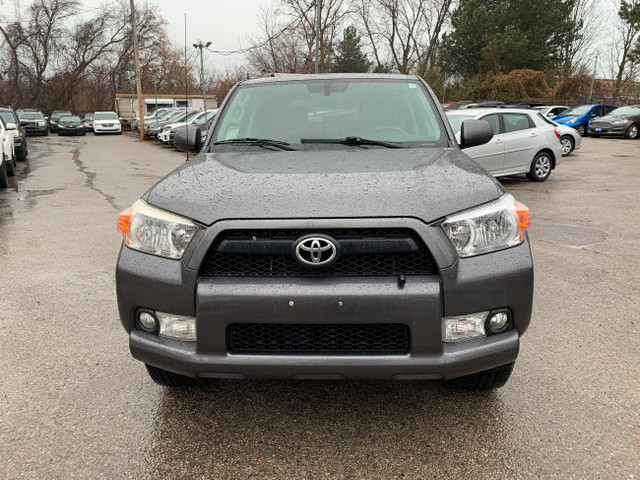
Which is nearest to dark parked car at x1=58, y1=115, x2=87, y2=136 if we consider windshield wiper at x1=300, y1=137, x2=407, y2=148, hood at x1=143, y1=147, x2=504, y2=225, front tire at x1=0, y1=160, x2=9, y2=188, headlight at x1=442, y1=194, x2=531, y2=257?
front tire at x1=0, y1=160, x2=9, y2=188

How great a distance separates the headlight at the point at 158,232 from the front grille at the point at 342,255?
0.54ft

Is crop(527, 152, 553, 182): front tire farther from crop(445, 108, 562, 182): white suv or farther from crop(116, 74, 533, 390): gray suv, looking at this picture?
crop(116, 74, 533, 390): gray suv

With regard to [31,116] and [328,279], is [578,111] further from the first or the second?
[31,116]

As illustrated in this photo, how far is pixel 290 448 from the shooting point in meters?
2.48

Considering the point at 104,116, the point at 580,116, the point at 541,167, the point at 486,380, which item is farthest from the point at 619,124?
the point at 104,116

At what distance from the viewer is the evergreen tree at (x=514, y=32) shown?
37438mm

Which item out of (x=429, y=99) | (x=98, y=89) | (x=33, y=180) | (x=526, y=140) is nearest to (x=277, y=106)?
(x=429, y=99)

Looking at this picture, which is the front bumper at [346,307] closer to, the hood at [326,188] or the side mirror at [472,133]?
the hood at [326,188]

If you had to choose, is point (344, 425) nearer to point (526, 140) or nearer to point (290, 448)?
point (290, 448)

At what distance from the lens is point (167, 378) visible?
9.23 feet

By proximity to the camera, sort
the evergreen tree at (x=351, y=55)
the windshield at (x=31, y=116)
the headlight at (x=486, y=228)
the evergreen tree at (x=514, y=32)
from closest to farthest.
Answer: the headlight at (x=486, y=228) → the windshield at (x=31, y=116) → the evergreen tree at (x=514, y=32) → the evergreen tree at (x=351, y=55)

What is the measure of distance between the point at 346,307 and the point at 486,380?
1055 mm

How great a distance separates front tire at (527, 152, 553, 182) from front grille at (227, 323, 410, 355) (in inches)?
397

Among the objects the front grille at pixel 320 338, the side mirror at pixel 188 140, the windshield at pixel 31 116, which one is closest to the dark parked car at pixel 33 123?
the windshield at pixel 31 116
